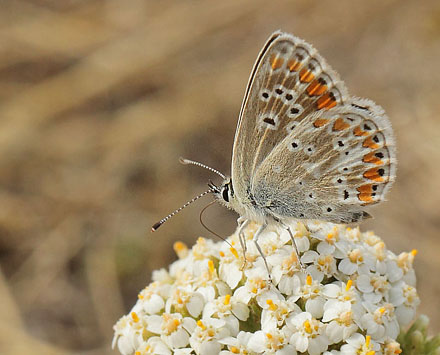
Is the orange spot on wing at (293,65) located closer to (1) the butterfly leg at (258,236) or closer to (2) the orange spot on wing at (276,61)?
(2) the orange spot on wing at (276,61)

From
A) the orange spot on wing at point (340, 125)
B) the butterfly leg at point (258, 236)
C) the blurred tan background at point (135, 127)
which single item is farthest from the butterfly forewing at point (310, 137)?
the blurred tan background at point (135, 127)

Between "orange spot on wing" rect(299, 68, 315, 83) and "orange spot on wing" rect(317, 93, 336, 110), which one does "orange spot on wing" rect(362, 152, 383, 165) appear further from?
"orange spot on wing" rect(299, 68, 315, 83)

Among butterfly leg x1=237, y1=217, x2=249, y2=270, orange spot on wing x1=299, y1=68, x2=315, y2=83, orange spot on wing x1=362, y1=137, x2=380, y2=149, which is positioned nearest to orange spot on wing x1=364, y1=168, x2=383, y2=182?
orange spot on wing x1=362, y1=137, x2=380, y2=149

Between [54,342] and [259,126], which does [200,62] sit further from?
[259,126]

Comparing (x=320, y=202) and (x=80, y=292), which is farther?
(x=80, y=292)

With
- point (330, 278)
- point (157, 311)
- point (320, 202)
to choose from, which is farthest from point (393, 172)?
point (157, 311)

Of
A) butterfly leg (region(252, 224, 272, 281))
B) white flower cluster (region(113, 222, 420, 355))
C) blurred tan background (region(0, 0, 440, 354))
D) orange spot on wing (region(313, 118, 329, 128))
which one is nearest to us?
white flower cluster (region(113, 222, 420, 355))

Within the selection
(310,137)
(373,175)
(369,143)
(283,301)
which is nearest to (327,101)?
(310,137)
